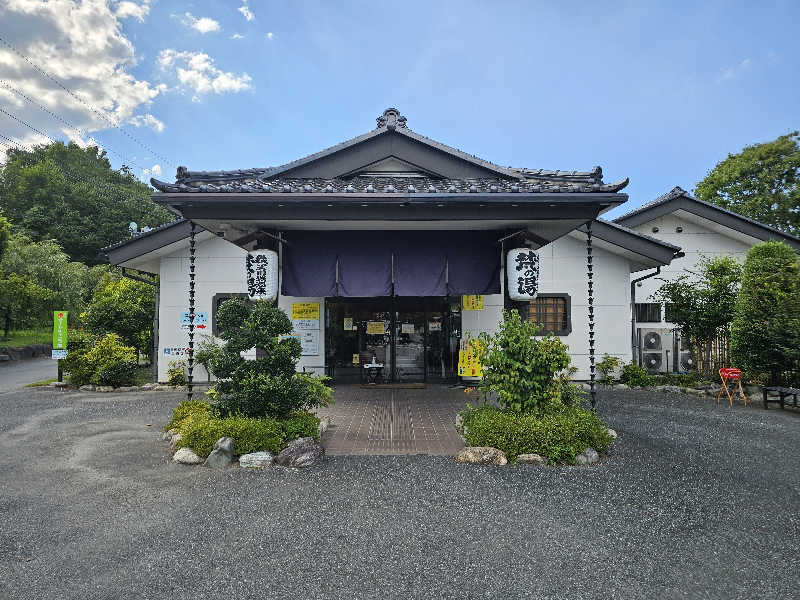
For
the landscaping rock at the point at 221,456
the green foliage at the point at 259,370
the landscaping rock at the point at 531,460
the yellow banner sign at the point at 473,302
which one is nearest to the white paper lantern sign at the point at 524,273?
the landscaping rock at the point at 531,460

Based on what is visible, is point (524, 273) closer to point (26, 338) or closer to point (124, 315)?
point (124, 315)

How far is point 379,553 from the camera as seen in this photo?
312 centimetres

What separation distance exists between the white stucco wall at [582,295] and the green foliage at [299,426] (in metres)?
7.73

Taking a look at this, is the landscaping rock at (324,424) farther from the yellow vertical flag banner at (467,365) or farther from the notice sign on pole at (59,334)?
the notice sign on pole at (59,334)

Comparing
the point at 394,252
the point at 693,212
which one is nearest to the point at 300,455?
the point at 394,252

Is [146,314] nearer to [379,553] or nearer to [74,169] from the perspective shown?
[379,553]

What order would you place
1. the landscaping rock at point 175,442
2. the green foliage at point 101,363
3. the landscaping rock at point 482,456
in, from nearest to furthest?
the landscaping rock at point 482,456
the landscaping rock at point 175,442
the green foliage at point 101,363

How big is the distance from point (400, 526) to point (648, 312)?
11543 mm

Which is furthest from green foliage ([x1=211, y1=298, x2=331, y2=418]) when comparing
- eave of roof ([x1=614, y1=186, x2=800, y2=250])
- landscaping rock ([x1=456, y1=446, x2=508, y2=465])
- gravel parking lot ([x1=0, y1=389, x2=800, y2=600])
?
eave of roof ([x1=614, y1=186, x2=800, y2=250])

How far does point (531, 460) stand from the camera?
5.05 meters

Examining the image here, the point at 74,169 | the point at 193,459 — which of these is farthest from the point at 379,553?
the point at 74,169

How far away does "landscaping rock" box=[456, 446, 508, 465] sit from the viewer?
5.02m

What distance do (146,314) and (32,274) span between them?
10572mm

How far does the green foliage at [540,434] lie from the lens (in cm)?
507
